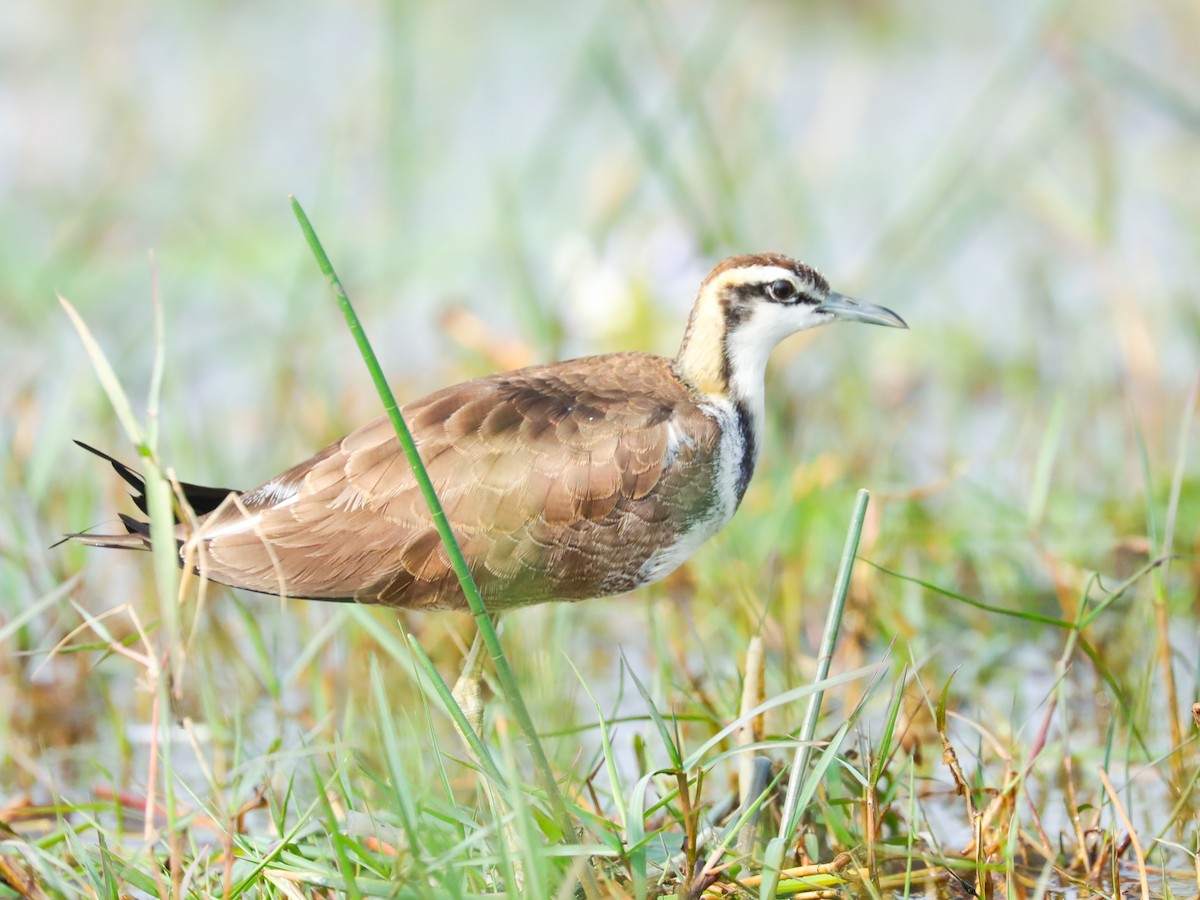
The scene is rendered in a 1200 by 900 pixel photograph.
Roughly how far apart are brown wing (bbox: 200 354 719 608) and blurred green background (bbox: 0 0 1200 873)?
24 cm

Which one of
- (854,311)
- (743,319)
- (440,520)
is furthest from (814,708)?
(854,311)

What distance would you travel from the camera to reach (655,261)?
6.28m

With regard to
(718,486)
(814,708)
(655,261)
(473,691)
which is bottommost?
(473,691)

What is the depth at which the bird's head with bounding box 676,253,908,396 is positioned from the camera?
12.7 feet

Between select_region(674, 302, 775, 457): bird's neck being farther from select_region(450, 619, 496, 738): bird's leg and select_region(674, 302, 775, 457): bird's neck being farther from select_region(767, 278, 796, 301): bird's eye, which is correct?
select_region(450, 619, 496, 738): bird's leg

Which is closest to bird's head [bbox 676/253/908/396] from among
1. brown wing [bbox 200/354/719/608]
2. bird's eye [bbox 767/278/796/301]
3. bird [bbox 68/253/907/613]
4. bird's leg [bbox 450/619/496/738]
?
bird's eye [bbox 767/278/796/301]

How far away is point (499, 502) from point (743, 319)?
84 centimetres

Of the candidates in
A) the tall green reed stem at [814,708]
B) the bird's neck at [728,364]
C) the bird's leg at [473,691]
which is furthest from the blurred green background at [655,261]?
the tall green reed stem at [814,708]

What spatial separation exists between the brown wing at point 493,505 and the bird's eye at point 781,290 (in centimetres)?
47

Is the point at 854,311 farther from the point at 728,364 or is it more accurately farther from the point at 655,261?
the point at 655,261

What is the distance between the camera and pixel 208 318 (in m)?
7.32

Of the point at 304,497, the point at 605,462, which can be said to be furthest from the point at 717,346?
the point at 304,497

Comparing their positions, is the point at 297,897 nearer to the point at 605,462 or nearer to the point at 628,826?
the point at 628,826

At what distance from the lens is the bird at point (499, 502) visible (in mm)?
3410
